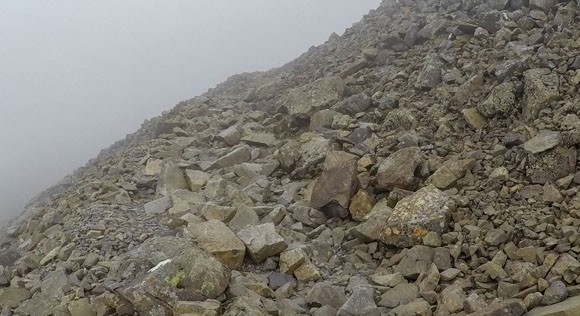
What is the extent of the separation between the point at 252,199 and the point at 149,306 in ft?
12.2

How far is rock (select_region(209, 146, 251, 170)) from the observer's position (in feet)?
38.5

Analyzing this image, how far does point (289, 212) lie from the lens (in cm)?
928

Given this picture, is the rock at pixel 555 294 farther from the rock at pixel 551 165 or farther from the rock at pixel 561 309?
the rock at pixel 551 165

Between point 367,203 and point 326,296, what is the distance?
2.31 metres

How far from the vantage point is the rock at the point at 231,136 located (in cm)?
1330

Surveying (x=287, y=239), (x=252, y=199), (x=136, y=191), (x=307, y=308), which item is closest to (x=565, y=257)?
(x=307, y=308)

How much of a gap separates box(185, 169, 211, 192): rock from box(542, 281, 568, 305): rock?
7.09 metres

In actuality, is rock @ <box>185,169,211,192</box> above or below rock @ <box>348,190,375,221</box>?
above

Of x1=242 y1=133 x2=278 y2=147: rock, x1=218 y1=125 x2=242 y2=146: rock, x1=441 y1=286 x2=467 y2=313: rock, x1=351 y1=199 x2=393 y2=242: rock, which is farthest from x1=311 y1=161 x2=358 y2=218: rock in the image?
x1=218 y1=125 x2=242 y2=146: rock

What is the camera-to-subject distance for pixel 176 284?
21.6 ft

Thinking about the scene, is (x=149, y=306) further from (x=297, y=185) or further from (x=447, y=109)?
(x=447, y=109)

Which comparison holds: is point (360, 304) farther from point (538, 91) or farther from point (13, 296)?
point (13, 296)

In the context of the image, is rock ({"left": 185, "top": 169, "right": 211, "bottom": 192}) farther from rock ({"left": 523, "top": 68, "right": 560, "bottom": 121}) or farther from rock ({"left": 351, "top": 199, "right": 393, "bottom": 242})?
rock ({"left": 523, "top": 68, "right": 560, "bottom": 121})

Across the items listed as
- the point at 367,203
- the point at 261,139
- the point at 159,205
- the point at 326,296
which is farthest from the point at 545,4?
the point at 159,205
